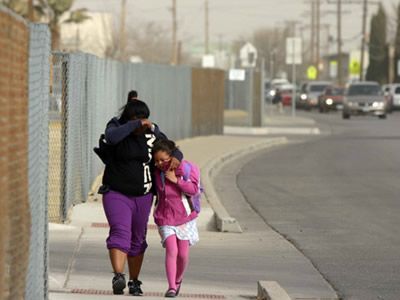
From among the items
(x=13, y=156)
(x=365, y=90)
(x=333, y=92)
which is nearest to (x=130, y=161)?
(x=13, y=156)

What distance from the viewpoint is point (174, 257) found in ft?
35.2

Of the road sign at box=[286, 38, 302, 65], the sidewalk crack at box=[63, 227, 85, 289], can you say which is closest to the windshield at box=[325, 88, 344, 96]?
the road sign at box=[286, 38, 302, 65]

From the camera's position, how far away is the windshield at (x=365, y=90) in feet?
202

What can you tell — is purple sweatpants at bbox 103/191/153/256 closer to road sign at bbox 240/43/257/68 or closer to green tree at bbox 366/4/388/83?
road sign at bbox 240/43/257/68

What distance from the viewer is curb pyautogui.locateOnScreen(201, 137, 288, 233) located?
16609 millimetres

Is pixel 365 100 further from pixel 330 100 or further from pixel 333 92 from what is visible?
pixel 333 92

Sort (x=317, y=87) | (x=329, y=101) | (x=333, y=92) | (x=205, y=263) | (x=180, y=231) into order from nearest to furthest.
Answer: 1. (x=180, y=231)
2. (x=205, y=263)
3. (x=329, y=101)
4. (x=333, y=92)
5. (x=317, y=87)

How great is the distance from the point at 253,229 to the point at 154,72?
13.9 metres

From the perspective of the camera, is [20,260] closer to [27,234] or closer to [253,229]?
[27,234]

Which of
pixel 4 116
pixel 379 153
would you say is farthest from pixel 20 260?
pixel 379 153

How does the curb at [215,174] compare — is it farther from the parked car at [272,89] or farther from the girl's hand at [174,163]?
the parked car at [272,89]

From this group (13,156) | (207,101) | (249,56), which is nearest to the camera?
(13,156)

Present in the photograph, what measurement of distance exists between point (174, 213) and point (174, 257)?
13.3 inches

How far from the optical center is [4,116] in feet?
21.8
